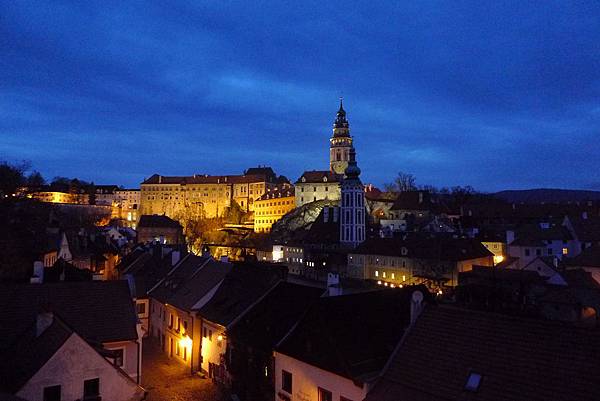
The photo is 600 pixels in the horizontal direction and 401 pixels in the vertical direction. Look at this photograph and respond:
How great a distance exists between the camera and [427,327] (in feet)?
45.6

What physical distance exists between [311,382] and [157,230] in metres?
73.0

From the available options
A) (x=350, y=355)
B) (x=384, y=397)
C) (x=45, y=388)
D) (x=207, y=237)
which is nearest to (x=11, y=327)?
(x=45, y=388)

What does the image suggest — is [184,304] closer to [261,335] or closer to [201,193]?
[261,335]

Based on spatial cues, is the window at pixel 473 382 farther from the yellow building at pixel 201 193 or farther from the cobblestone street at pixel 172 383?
the yellow building at pixel 201 193

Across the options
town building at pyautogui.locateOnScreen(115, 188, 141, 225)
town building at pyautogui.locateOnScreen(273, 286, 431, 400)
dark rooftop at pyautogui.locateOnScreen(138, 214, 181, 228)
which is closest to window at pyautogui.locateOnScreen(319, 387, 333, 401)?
town building at pyautogui.locateOnScreen(273, 286, 431, 400)

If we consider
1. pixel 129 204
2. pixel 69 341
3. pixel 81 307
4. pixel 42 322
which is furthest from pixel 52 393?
pixel 129 204

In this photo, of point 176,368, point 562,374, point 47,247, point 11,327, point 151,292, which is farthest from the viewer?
point 47,247

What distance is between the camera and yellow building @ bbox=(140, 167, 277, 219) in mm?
145750

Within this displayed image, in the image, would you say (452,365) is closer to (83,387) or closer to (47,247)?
(83,387)

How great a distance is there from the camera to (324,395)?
16016 mm

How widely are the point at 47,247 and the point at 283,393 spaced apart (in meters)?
29.9

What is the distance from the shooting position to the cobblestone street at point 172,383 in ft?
66.9

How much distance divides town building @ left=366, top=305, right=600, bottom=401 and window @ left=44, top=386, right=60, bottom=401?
952 centimetres

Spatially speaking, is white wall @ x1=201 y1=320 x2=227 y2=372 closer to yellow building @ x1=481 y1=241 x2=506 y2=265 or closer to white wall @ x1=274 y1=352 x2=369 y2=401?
white wall @ x1=274 y1=352 x2=369 y2=401
